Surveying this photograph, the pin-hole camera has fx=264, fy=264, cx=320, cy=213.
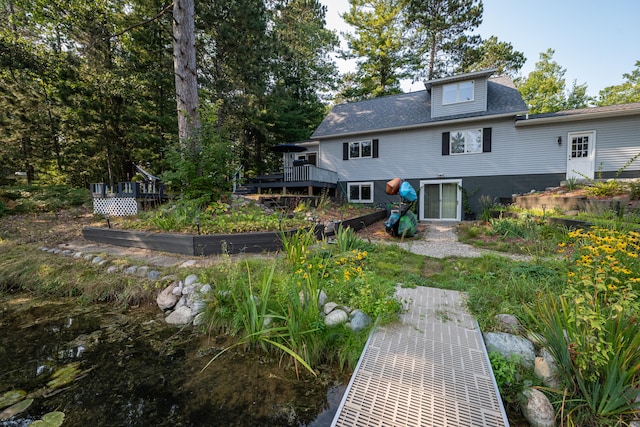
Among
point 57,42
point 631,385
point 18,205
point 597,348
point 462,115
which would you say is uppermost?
point 57,42

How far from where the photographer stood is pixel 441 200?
11453mm

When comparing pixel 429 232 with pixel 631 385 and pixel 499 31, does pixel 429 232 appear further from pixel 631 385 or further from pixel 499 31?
pixel 499 31

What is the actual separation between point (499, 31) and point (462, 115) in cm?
1341

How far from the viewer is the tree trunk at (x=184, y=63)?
20.3 feet

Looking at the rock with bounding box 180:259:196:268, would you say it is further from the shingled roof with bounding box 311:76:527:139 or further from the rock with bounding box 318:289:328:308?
the shingled roof with bounding box 311:76:527:139

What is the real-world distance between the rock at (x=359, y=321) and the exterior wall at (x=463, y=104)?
1124 cm

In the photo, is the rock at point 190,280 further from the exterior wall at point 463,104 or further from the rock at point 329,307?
the exterior wall at point 463,104

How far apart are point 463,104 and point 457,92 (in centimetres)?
58

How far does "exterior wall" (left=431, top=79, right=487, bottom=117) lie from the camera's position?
10.6 metres

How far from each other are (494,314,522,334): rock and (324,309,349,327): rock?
4.53 feet

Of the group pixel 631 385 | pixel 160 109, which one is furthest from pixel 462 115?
pixel 160 109

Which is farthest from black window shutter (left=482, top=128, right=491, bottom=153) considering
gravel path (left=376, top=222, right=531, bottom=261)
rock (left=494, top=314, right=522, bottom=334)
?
rock (left=494, top=314, right=522, bottom=334)

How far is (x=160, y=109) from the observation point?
13.5 meters

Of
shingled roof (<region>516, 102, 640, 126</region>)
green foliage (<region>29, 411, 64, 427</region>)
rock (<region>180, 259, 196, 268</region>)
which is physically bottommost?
green foliage (<region>29, 411, 64, 427</region>)
